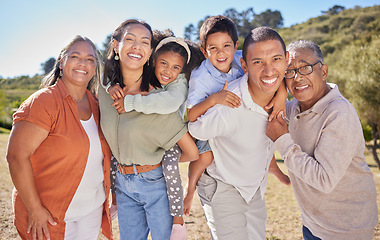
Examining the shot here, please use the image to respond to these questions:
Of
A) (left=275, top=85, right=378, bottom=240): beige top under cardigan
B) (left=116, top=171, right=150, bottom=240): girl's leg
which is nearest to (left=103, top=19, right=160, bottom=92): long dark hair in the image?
(left=116, top=171, right=150, bottom=240): girl's leg

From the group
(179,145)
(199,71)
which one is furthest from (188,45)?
(179,145)

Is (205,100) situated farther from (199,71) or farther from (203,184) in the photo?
(203,184)

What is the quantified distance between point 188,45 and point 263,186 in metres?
1.77

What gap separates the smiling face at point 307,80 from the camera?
107 inches

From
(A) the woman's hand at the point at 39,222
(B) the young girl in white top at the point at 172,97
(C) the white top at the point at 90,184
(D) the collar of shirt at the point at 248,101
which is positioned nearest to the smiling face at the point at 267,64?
(D) the collar of shirt at the point at 248,101

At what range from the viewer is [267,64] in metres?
2.64

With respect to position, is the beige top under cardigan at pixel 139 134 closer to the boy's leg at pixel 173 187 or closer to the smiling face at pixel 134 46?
the boy's leg at pixel 173 187

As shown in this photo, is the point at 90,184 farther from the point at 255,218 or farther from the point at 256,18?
the point at 256,18

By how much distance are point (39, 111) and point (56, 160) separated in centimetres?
44

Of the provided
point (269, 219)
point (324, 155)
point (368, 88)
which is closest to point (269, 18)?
point (368, 88)

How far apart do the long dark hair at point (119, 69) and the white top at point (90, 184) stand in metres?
0.45

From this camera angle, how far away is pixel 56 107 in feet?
8.28

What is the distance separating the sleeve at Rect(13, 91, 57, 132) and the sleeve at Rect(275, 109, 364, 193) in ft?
6.75

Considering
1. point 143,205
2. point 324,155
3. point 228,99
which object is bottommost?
point 143,205
